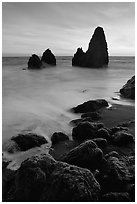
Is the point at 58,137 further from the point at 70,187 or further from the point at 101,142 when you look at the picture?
the point at 70,187

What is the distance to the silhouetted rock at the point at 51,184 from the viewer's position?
2.86 metres

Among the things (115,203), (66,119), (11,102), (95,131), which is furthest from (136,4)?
(11,102)

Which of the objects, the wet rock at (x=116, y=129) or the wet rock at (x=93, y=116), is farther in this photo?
the wet rock at (x=93, y=116)

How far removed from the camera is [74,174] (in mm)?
3057

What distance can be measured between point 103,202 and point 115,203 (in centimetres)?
17

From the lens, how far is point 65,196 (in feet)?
9.30

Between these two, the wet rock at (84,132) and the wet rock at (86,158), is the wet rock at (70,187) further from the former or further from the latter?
the wet rock at (84,132)

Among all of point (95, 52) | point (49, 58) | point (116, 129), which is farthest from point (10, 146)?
point (95, 52)

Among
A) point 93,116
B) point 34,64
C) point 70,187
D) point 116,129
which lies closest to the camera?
point 70,187

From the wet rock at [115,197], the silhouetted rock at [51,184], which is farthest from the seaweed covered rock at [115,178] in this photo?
the silhouetted rock at [51,184]

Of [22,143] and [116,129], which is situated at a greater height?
[116,129]

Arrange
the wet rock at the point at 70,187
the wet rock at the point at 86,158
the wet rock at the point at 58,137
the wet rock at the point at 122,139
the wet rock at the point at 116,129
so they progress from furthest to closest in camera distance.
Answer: the wet rock at the point at 116,129 → the wet rock at the point at 58,137 → the wet rock at the point at 122,139 → the wet rock at the point at 86,158 → the wet rock at the point at 70,187

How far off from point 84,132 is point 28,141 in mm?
1404

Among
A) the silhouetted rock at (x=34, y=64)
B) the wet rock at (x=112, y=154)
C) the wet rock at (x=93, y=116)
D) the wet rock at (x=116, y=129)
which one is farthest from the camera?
the silhouetted rock at (x=34, y=64)
